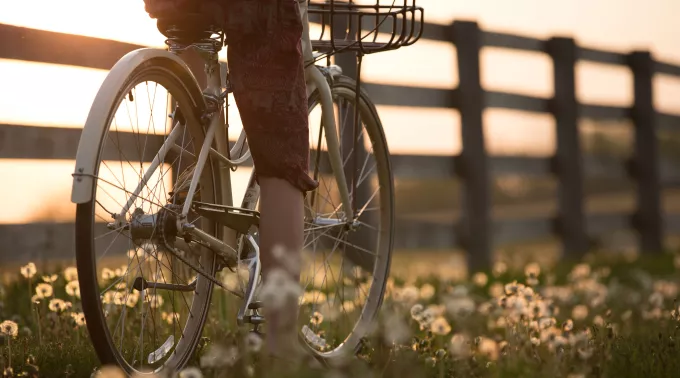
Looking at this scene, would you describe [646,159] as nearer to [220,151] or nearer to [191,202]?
[220,151]

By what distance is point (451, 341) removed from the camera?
2.61m

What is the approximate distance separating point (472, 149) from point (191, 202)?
4.91 meters

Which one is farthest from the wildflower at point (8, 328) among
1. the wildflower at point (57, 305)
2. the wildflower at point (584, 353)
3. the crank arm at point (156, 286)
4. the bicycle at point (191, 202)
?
the wildflower at point (584, 353)

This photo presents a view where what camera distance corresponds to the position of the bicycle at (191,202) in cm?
197

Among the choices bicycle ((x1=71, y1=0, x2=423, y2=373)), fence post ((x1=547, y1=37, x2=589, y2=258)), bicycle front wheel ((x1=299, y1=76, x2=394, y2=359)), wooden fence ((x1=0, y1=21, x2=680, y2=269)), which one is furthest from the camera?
fence post ((x1=547, y1=37, x2=589, y2=258))

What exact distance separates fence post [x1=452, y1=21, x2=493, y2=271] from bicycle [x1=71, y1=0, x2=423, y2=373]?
3.82 m

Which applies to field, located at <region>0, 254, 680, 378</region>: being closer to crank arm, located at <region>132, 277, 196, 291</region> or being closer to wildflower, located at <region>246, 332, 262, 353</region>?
wildflower, located at <region>246, 332, 262, 353</region>

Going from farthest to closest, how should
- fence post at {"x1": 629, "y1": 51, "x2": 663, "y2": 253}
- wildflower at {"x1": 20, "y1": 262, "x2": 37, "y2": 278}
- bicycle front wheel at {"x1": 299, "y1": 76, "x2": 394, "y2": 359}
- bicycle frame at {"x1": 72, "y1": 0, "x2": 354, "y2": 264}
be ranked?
fence post at {"x1": 629, "y1": 51, "x2": 663, "y2": 253}, wildflower at {"x1": 20, "y1": 262, "x2": 37, "y2": 278}, bicycle front wheel at {"x1": 299, "y1": 76, "x2": 394, "y2": 359}, bicycle frame at {"x1": 72, "y1": 0, "x2": 354, "y2": 264}

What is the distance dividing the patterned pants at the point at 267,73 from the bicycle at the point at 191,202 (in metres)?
0.11

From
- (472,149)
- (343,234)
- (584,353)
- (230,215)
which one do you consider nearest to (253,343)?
(230,215)

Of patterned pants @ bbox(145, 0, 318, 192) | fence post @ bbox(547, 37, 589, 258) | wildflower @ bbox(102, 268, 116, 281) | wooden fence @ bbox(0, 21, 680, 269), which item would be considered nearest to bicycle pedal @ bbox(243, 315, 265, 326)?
patterned pants @ bbox(145, 0, 318, 192)

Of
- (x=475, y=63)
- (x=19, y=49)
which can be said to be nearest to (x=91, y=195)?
(x=19, y=49)

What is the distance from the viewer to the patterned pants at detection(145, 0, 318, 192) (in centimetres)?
209

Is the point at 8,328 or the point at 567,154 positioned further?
the point at 567,154
